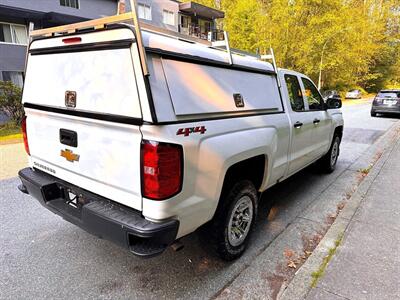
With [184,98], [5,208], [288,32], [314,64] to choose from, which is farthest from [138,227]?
[314,64]

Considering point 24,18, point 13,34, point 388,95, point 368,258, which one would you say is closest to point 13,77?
point 13,34

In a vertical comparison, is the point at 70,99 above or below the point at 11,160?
above

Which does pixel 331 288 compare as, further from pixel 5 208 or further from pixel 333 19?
pixel 333 19

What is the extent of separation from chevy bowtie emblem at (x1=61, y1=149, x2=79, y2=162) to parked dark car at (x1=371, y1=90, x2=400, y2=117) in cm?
1792

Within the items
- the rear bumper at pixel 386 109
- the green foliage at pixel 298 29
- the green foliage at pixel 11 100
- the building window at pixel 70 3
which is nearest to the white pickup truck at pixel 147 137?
the green foliage at pixel 11 100

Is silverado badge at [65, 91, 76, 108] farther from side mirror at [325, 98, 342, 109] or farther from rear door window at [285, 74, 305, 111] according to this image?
side mirror at [325, 98, 342, 109]

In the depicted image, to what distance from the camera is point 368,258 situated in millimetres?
2992

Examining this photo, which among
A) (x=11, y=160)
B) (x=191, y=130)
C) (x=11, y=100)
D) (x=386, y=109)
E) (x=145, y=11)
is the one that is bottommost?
(x=11, y=160)

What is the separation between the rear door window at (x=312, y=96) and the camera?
15.0 ft

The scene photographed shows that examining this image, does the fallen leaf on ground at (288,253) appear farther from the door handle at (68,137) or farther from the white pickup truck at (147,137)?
the door handle at (68,137)

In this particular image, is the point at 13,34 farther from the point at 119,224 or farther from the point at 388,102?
the point at 388,102

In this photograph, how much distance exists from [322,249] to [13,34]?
18765 millimetres

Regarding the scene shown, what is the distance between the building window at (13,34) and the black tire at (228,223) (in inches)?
706

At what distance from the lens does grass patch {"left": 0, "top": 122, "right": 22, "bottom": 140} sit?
970 cm
